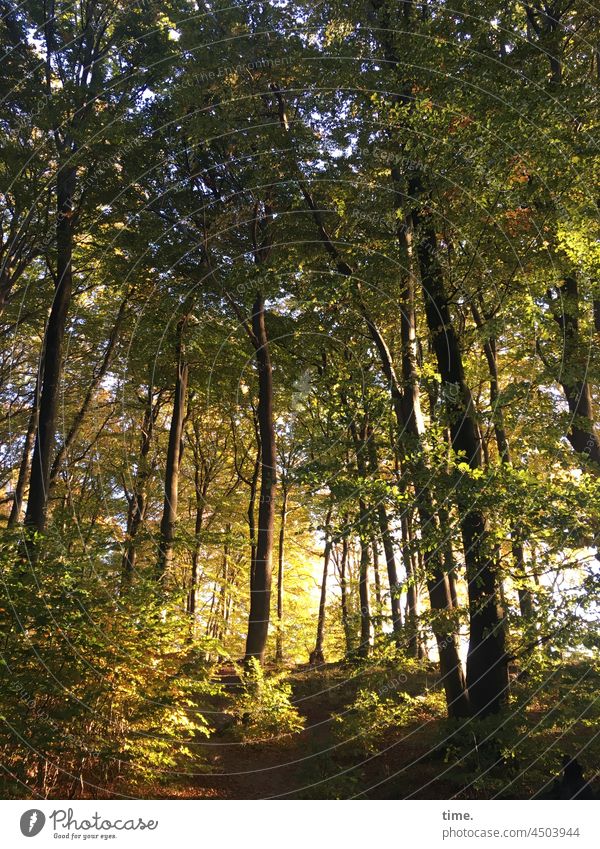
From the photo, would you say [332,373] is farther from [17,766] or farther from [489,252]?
[17,766]

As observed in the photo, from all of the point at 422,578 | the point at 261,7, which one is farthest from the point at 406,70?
the point at 422,578

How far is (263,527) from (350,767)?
6103mm

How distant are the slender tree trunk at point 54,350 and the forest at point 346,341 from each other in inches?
3.4

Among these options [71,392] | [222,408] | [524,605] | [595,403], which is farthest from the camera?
[222,408]

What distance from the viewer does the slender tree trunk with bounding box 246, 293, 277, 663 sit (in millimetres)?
14727

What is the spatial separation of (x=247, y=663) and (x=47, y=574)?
668 centimetres

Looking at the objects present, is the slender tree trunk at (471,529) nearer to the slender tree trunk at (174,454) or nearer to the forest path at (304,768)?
the forest path at (304,768)

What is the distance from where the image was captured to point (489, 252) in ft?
35.5

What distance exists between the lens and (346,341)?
Answer: 58.3 feet

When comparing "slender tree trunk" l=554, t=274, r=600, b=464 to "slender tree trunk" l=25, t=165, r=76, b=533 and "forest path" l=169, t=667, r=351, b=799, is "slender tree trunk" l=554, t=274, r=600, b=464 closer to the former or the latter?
"forest path" l=169, t=667, r=351, b=799

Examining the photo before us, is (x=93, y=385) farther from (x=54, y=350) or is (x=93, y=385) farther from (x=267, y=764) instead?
(x=267, y=764)

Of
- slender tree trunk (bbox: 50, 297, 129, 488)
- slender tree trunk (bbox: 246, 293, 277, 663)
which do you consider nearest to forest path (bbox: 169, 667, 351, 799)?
slender tree trunk (bbox: 246, 293, 277, 663)
